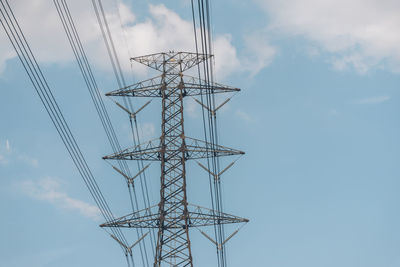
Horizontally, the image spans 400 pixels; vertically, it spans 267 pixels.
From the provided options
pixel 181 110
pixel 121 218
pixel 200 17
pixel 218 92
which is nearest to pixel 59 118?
pixel 200 17

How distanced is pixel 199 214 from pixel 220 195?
2.10m

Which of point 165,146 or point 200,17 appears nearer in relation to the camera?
point 200,17

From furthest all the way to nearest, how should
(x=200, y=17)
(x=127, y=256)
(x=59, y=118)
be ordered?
(x=127, y=256), (x=59, y=118), (x=200, y=17)

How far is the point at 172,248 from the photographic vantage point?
29.7m

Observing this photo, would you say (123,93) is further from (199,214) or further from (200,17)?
(200,17)

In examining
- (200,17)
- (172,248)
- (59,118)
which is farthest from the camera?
(172,248)

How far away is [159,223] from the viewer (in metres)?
30.4

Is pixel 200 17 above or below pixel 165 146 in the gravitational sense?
below

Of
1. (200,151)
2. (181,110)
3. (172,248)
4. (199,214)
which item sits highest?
(181,110)

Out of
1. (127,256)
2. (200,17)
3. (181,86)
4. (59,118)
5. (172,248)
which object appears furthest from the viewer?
(181,86)

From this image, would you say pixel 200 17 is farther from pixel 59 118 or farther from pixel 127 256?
pixel 127 256

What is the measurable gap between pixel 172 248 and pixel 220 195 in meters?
4.53

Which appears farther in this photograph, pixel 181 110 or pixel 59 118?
pixel 181 110

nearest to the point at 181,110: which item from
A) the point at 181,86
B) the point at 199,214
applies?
the point at 181,86
